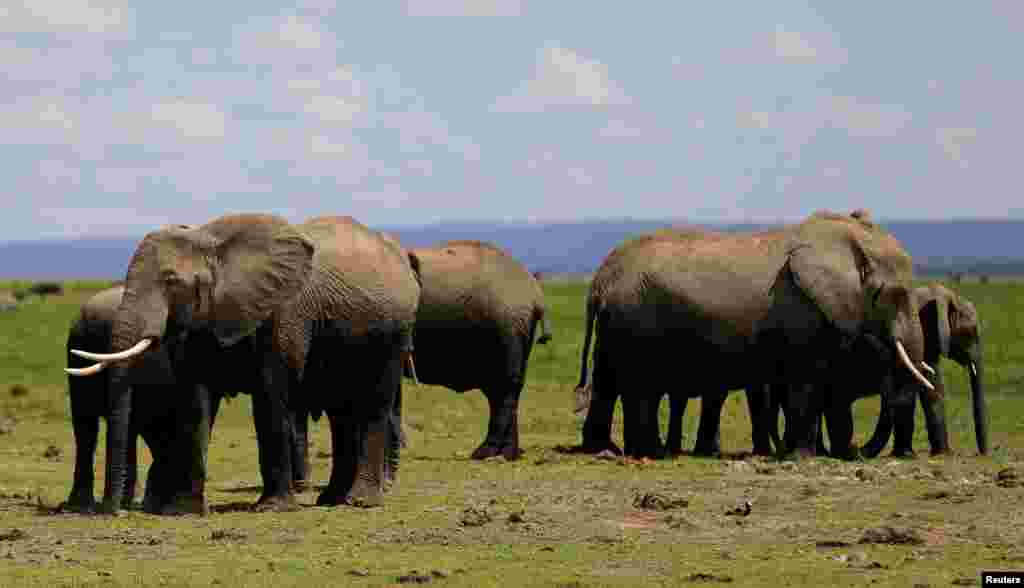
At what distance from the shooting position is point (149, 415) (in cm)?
1798

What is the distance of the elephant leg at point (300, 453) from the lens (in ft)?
66.8

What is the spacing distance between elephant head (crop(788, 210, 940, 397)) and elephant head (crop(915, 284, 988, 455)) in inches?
66.8

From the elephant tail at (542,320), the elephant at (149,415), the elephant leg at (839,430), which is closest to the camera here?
the elephant at (149,415)

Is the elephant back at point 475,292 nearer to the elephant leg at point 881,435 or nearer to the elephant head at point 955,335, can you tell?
the elephant leg at point 881,435

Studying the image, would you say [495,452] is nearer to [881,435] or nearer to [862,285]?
[881,435]

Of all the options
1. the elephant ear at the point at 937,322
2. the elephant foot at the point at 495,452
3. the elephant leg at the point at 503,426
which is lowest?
the elephant foot at the point at 495,452

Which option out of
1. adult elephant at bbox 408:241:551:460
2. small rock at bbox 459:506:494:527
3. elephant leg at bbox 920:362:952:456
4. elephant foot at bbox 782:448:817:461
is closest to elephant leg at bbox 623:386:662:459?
adult elephant at bbox 408:241:551:460

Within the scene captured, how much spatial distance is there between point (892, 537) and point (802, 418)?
7.95 meters

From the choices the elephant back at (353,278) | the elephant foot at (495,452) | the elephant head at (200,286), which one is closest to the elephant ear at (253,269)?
the elephant head at (200,286)

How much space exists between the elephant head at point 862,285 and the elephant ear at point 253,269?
26.3 ft

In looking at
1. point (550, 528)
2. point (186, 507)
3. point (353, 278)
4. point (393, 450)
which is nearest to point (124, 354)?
point (186, 507)

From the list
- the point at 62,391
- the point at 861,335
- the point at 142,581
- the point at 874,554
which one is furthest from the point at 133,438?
the point at 62,391

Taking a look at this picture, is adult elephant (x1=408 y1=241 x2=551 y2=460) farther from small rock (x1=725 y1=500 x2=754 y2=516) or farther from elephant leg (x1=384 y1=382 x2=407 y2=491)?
small rock (x1=725 y1=500 x2=754 y2=516)

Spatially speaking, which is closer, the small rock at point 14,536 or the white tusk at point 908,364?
the small rock at point 14,536
